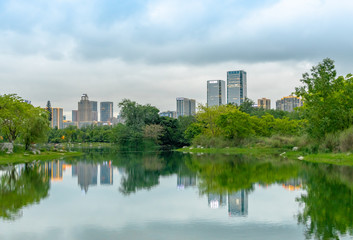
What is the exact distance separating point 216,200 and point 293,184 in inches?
238

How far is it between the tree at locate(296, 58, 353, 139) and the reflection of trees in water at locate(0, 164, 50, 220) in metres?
26.5

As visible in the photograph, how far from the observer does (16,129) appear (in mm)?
39406

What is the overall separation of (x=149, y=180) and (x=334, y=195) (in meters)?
10.3

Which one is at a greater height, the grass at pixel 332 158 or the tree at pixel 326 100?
the tree at pixel 326 100

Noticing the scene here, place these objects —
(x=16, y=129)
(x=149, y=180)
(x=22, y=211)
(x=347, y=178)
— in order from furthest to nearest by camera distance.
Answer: (x=16, y=129) < (x=149, y=180) < (x=347, y=178) < (x=22, y=211)

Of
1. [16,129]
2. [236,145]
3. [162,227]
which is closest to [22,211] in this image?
[162,227]

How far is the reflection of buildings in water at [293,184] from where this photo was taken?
1660 cm

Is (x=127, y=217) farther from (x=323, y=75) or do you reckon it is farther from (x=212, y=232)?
(x=323, y=75)

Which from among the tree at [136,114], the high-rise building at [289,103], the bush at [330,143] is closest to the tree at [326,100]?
the bush at [330,143]

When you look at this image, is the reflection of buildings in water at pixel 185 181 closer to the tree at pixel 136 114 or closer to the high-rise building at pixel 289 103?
the tree at pixel 136 114

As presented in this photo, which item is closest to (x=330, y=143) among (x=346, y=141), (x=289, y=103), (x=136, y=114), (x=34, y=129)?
(x=346, y=141)

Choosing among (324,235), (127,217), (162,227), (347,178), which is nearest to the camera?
(324,235)

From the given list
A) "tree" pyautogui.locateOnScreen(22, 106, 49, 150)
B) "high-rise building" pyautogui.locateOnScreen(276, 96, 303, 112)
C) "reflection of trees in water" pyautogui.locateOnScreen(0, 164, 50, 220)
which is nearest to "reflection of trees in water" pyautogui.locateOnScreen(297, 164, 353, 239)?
"reflection of trees in water" pyautogui.locateOnScreen(0, 164, 50, 220)

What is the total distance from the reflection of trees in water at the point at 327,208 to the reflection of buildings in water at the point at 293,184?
14.4 inches
